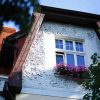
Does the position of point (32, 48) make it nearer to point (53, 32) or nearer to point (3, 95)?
point (53, 32)

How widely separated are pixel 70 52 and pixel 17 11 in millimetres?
4247

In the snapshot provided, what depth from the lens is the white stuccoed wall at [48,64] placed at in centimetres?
1121

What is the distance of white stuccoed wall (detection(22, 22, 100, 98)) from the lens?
11211mm

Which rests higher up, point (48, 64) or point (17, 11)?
point (17, 11)

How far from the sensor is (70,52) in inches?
499

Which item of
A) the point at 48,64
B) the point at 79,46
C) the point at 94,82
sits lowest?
the point at 94,82

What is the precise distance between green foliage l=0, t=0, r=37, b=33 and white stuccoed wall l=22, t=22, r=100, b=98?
278cm

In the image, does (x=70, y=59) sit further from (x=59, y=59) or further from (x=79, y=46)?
(x=79, y=46)

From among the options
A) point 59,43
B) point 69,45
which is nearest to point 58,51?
point 59,43

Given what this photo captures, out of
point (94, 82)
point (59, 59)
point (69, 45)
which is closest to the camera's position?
point (94, 82)

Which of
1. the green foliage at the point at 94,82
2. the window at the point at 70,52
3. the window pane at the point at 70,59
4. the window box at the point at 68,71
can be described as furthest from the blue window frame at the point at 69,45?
the green foliage at the point at 94,82

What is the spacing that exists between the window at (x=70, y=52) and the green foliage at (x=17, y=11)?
12.2 feet

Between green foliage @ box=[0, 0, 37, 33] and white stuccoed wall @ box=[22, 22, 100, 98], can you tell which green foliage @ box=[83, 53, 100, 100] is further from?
green foliage @ box=[0, 0, 37, 33]

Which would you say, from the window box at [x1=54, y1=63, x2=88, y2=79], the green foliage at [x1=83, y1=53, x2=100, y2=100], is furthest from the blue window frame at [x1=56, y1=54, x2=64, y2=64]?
the green foliage at [x1=83, y1=53, x2=100, y2=100]
